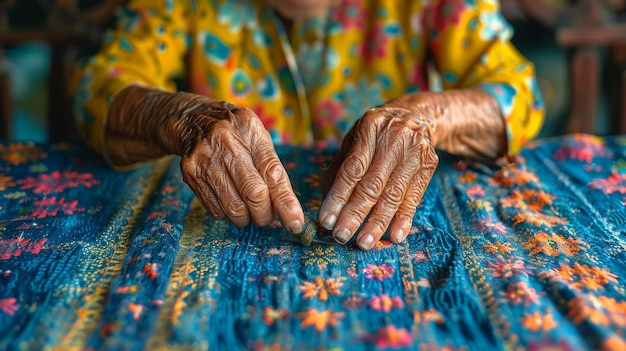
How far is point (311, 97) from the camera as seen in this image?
68.4 inches

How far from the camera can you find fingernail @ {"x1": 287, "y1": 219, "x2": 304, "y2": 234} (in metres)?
1.00

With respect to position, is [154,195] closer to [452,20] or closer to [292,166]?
[292,166]

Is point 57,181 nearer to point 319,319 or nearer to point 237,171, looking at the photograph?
point 237,171

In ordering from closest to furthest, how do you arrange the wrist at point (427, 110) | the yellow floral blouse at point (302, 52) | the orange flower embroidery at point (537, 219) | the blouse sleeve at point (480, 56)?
the orange flower embroidery at point (537, 219), the wrist at point (427, 110), the blouse sleeve at point (480, 56), the yellow floral blouse at point (302, 52)

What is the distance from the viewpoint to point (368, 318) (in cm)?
80

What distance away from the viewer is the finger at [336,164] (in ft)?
3.73

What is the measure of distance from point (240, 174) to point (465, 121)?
21.7 inches

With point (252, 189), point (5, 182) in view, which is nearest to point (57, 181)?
point (5, 182)

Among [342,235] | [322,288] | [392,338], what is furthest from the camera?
[342,235]

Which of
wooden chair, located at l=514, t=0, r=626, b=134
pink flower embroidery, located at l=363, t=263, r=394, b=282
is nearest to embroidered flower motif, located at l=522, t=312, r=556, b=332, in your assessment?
pink flower embroidery, located at l=363, t=263, r=394, b=282

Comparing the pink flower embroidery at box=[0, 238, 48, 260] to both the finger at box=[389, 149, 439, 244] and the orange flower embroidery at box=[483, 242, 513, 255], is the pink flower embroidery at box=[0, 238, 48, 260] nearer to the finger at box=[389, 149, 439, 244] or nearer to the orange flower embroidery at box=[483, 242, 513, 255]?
the finger at box=[389, 149, 439, 244]

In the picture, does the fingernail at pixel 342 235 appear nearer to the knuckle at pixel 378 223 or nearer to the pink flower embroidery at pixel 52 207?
the knuckle at pixel 378 223

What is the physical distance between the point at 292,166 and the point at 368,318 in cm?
65

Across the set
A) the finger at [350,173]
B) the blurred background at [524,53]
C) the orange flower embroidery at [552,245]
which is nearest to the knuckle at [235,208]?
the finger at [350,173]
